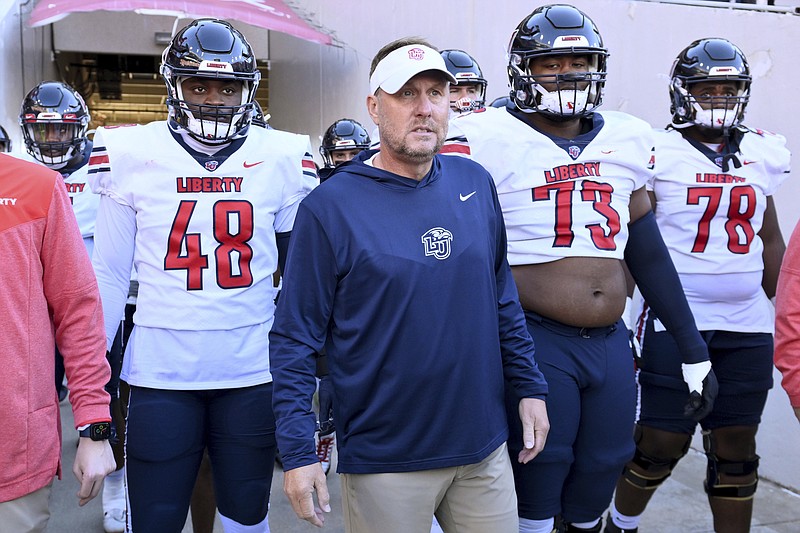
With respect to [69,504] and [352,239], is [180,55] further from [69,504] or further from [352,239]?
[69,504]

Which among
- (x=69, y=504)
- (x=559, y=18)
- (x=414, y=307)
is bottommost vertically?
(x=69, y=504)

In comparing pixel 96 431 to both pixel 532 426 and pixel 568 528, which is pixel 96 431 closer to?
pixel 532 426

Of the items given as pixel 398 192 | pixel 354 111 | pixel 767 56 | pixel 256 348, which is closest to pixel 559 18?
pixel 398 192

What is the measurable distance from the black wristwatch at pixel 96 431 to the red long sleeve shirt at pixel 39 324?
2 centimetres

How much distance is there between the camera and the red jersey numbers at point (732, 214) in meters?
4.04

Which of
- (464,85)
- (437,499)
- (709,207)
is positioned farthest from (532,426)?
(464,85)

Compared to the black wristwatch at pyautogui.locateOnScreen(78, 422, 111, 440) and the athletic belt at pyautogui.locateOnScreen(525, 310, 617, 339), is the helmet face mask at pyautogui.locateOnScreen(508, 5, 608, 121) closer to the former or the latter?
the athletic belt at pyautogui.locateOnScreen(525, 310, 617, 339)

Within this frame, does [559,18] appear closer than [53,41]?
Yes

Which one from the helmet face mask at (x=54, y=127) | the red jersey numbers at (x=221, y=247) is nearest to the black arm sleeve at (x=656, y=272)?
the red jersey numbers at (x=221, y=247)

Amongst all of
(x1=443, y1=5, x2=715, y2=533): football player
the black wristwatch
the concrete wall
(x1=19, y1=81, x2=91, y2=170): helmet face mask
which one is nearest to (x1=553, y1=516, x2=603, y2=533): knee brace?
(x1=443, y1=5, x2=715, y2=533): football player

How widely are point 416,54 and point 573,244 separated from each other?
37.2 inches

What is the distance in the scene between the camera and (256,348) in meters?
3.24

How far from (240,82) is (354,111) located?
6.18 meters

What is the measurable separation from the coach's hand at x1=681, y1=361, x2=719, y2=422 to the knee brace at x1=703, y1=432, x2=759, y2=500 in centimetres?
63
